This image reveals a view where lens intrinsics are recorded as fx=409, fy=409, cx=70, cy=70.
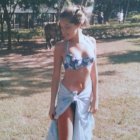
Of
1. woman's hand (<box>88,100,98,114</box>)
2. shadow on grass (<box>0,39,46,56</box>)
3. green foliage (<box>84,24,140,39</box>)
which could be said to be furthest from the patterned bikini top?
green foliage (<box>84,24,140,39</box>)

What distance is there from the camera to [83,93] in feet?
13.5

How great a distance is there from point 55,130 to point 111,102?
4754 mm

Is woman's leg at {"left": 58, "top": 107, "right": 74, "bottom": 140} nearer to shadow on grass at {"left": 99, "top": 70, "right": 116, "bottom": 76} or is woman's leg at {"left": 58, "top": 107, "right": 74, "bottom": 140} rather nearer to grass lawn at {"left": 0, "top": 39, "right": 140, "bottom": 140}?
grass lawn at {"left": 0, "top": 39, "right": 140, "bottom": 140}

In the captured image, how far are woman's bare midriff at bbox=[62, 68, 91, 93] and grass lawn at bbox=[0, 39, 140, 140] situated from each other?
2.34 metres

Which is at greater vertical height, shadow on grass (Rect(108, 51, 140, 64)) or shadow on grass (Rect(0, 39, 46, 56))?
shadow on grass (Rect(108, 51, 140, 64))

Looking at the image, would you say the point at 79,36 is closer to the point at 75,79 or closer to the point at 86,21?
the point at 86,21

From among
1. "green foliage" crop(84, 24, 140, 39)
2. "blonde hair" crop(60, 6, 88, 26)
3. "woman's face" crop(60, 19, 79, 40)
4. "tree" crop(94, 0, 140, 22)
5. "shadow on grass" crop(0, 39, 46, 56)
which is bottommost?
"shadow on grass" crop(0, 39, 46, 56)

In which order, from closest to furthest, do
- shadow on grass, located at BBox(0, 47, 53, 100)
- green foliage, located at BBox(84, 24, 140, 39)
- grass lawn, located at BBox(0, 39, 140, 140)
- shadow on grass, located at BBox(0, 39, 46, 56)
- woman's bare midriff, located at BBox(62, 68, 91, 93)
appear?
woman's bare midriff, located at BBox(62, 68, 91, 93)
grass lawn, located at BBox(0, 39, 140, 140)
shadow on grass, located at BBox(0, 47, 53, 100)
shadow on grass, located at BBox(0, 39, 46, 56)
green foliage, located at BBox(84, 24, 140, 39)

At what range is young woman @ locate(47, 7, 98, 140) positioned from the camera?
13.1ft

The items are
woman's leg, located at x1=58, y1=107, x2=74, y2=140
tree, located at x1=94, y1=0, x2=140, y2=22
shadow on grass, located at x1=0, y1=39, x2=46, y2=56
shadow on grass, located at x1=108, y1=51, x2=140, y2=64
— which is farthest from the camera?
tree, located at x1=94, y1=0, x2=140, y2=22

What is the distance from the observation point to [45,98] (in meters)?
9.24

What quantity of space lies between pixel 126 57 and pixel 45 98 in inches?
333

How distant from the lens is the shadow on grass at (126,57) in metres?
15.9

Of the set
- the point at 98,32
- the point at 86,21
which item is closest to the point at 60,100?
the point at 86,21
